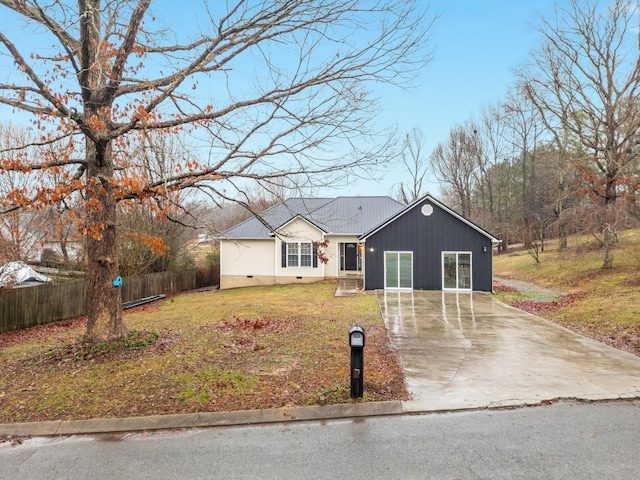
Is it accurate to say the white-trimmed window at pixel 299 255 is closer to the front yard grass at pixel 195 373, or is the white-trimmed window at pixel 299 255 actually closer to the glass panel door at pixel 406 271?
the glass panel door at pixel 406 271

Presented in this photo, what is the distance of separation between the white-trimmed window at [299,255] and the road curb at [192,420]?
1811 cm

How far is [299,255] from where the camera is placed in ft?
75.2

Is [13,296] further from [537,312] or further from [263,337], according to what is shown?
[537,312]

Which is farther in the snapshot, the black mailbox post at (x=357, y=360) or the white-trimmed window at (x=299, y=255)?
the white-trimmed window at (x=299, y=255)

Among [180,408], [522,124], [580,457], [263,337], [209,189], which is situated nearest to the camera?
[580,457]

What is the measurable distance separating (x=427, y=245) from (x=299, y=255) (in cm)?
773

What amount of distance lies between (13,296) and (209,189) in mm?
9914

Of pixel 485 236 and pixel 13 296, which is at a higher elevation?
pixel 485 236

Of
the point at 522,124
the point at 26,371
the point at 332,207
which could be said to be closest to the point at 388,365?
the point at 26,371

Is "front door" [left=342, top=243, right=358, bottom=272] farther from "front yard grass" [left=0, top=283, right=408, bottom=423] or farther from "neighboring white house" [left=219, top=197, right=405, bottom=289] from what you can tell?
"front yard grass" [left=0, top=283, right=408, bottom=423]

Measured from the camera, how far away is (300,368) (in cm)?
633

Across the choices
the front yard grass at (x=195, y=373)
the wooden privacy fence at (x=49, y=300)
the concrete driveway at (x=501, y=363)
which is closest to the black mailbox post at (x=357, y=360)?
the front yard grass at (x=195, y=373)

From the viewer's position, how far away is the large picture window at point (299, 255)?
74.8 feet

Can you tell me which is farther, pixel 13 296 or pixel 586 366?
pixel 13 296
